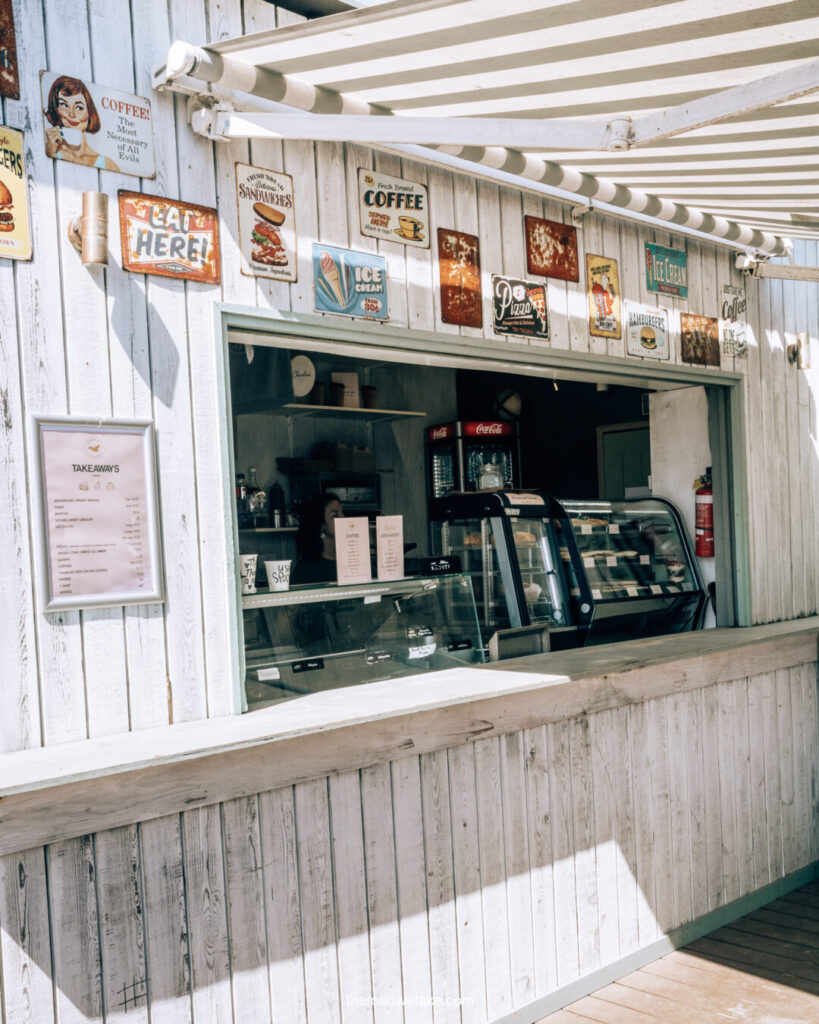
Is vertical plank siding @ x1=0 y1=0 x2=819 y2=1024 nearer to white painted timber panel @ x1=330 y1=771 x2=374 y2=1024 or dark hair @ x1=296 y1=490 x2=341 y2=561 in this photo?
white painted timber panel @ x1=330 y1=771 x2=374 y2=1024

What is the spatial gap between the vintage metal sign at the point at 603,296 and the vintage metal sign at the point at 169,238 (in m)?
1.75

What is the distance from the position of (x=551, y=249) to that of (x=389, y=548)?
1.37 m

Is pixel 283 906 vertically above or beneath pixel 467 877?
above

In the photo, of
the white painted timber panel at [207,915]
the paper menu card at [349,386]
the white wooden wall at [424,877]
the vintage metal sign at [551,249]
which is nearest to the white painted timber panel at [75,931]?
the white wooden wall at [424,877]

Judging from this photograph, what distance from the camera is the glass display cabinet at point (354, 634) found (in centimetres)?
300

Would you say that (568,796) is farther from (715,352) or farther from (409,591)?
(715,352)

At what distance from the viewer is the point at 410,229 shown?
3.25m

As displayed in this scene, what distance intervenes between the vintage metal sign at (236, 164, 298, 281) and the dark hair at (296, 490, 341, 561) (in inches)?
118

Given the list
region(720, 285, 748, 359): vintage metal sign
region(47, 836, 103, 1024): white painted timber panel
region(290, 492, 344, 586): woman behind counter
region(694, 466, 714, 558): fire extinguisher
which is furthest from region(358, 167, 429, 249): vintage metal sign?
region(290, 492, 344, 586): woman behind counter

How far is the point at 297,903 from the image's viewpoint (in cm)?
262

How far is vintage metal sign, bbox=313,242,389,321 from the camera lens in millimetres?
2971

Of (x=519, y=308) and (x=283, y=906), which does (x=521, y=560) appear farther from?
(x=283, y=906)

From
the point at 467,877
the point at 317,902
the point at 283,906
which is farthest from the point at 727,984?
the point at 283,906

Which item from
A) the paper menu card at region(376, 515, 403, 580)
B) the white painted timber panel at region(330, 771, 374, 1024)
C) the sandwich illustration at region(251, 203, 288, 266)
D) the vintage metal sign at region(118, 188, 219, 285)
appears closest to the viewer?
the vintage metal sign at region(118, 188, 219, 285)
